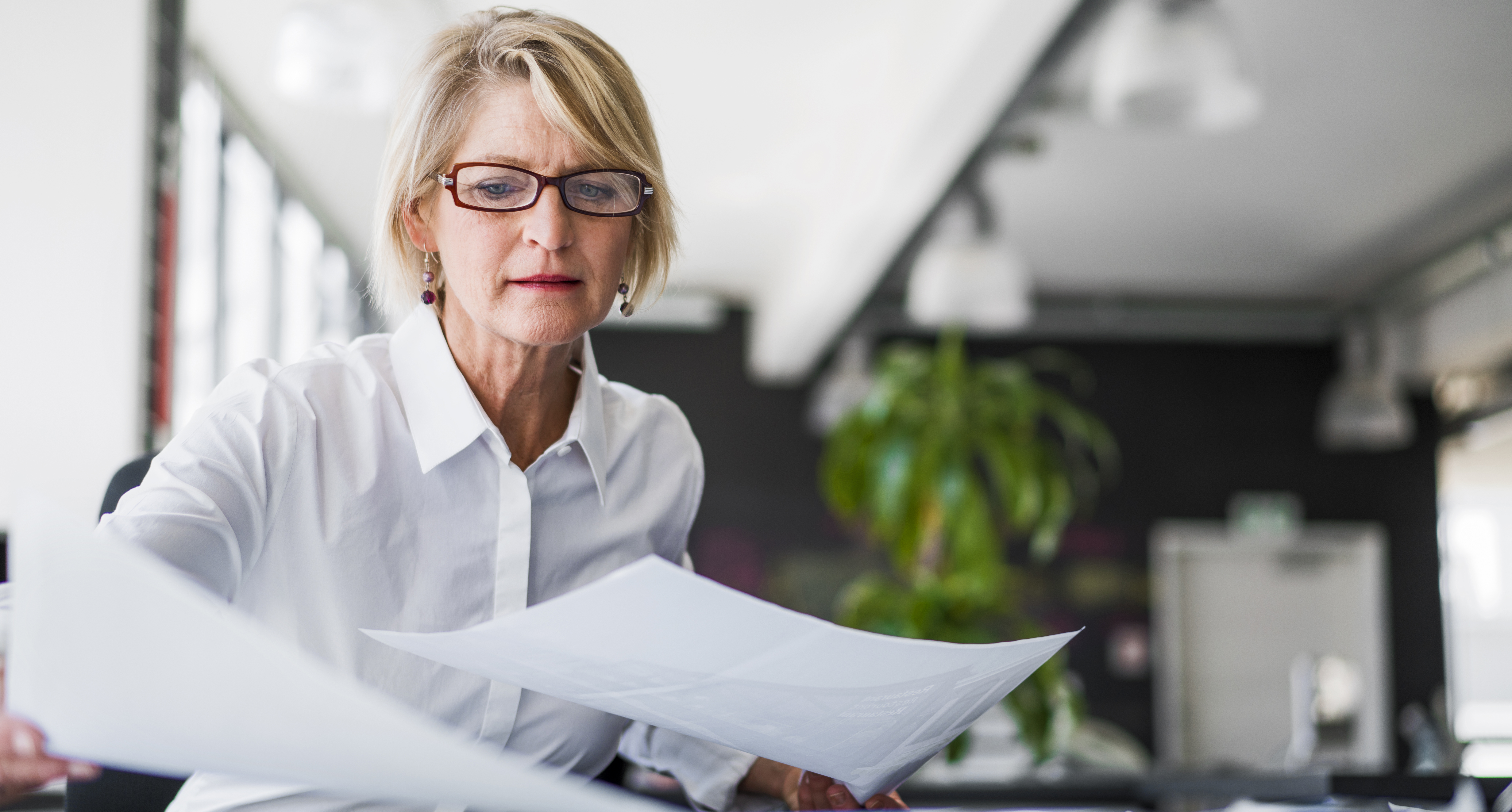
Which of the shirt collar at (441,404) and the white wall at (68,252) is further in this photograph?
the white wall at (68,252)

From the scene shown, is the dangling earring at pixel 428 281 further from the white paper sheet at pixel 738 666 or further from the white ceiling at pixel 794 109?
the white ceiling at pixel 794 109

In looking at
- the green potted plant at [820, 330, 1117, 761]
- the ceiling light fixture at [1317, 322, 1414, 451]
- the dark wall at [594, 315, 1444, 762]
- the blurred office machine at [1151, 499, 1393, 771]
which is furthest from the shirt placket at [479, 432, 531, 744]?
the blurred office machine at [1151, 499, 1393, 771]

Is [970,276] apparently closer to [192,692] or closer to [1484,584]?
[192,692]

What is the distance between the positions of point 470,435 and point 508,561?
0.11 m

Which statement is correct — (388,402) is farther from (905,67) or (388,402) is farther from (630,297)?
(905,67)

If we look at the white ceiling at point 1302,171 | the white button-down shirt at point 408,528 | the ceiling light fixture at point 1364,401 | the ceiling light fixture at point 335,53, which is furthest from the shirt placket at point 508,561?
the ceiling light fixture at point 1364,401

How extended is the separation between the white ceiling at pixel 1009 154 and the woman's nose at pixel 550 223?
226 centimetres

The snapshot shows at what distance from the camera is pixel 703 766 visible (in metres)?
1.04

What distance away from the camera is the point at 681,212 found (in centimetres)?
120

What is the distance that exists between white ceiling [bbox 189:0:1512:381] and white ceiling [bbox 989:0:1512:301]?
1cm

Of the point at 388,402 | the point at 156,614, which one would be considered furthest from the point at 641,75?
the point at 156,614

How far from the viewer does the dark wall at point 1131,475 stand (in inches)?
327

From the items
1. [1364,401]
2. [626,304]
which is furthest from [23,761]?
[1364,401]

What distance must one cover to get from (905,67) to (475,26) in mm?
3549
